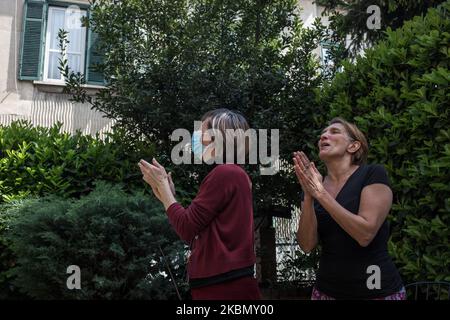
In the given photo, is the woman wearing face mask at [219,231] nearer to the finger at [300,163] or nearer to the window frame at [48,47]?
the finger at [300,163]

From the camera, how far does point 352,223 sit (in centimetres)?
227

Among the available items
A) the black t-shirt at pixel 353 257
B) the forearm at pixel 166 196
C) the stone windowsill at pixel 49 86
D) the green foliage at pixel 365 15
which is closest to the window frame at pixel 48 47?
the stone windowsill at pixel 49 86

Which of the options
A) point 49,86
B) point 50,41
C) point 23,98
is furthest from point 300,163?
point 50,41

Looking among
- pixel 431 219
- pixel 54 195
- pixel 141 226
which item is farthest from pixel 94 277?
pixel 431 219

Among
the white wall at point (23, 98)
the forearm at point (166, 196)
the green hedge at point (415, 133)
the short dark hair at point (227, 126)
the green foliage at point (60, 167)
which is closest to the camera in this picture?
the forearm at point (166, 196)

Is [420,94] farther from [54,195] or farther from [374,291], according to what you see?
[54,195]

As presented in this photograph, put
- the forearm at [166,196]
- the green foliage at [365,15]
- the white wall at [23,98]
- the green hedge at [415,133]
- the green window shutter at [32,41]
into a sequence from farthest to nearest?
the green window shutter at [32,41] < the white wall at [23,98] < the green foliage at [365,15] < the green hedge at [415,133] < the forearm at [166,196]

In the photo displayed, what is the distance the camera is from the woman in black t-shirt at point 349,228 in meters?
2.30

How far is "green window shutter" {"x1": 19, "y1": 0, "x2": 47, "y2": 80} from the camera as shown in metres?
11.7

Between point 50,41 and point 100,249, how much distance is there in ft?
30.3

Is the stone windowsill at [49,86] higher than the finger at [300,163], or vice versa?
the stone windowsill at [49,86]

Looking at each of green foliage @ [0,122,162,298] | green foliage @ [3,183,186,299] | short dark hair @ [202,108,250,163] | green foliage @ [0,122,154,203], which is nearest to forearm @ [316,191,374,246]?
short dark hair @ [202,108,250,163]

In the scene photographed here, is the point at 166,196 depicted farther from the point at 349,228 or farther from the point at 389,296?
the point at 389,296

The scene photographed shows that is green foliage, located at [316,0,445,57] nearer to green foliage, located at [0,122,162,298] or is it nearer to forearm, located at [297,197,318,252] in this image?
green foliage, located at [0,122,162,298]
